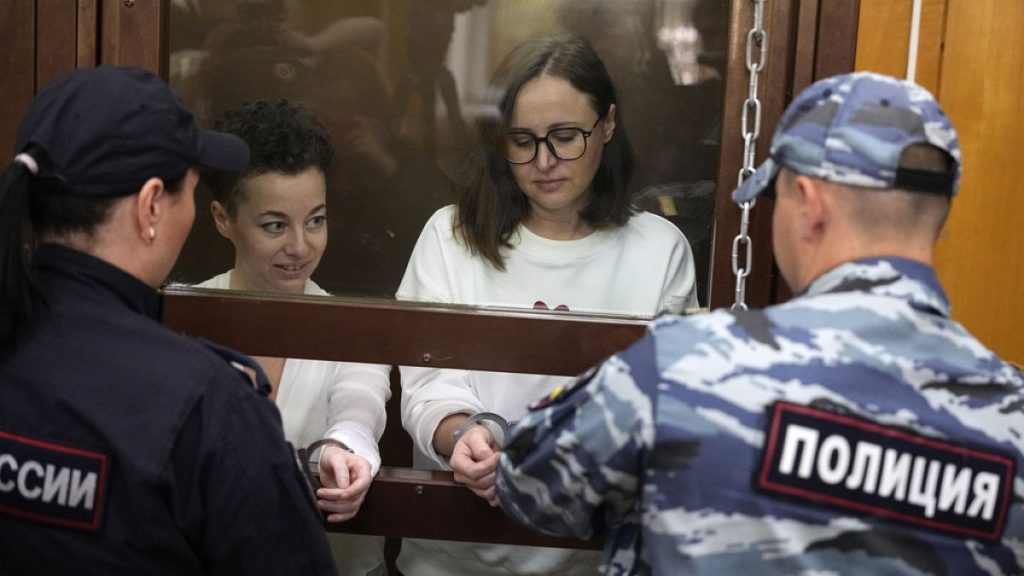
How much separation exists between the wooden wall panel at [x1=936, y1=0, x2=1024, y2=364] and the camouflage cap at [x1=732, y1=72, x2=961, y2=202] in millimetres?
879

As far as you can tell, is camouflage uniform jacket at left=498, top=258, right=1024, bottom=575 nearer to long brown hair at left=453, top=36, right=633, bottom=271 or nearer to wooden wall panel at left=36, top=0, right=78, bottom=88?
long brown hair at left=453, top=36, right=633, bottom=271

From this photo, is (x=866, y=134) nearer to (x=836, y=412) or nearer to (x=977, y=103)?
(x=836, y=412)

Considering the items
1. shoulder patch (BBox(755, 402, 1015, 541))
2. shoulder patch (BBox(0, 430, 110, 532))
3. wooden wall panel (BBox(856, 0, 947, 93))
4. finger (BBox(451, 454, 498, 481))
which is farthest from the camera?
wooden wall panel (BBox(856, 0, 947, 93))

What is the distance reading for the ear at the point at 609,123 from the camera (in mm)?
2287

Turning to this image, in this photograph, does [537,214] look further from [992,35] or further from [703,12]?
[992,35]

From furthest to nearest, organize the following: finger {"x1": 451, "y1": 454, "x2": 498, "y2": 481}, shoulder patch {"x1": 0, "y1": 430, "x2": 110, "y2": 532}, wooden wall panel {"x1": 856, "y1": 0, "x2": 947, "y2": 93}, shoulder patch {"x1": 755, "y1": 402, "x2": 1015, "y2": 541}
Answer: wooden wall panel {"x1": 856, "y1": 0, "x2": 947, "y2": 93} → finger {"x1": 451, "y1": 454, "x2": 498, "y2": 481} → shoulder patch {"x1": 0, "y1": 430, "x2": 110, "y2": 532} → shoulder patch {"x1": 755, "y1": 402, "x2": 1015, "y2": 541}

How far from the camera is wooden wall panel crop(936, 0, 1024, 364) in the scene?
2258 millimetres

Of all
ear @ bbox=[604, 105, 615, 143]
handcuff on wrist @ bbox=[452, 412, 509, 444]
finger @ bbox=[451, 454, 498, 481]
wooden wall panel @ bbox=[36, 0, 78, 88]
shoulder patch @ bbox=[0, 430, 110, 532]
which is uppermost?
wooden wall panel @ bbox=[36, 0, 78, 88]

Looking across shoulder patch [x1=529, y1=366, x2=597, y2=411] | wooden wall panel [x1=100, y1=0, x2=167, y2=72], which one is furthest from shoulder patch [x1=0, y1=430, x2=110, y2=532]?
wooden wall panel [x1=100, y1=0, x2=167, y2=72]

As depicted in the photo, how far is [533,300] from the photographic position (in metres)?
2.32

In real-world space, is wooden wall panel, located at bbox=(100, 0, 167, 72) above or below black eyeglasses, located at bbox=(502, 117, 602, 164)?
above

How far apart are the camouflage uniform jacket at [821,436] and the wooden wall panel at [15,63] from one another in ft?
4.89

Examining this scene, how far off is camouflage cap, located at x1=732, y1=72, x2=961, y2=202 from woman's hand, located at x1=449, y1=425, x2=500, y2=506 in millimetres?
832

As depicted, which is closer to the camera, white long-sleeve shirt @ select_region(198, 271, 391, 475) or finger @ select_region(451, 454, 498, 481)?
finger @ select_region(451, 454, 498, 481)
